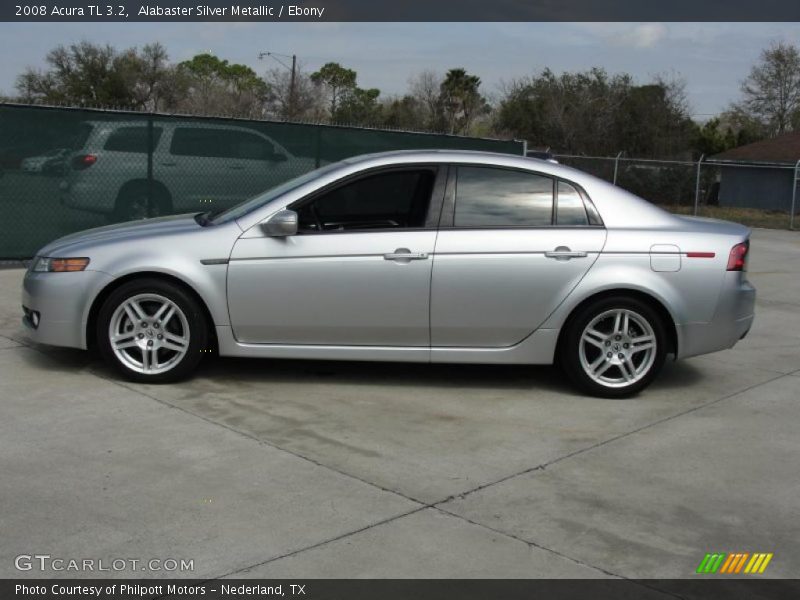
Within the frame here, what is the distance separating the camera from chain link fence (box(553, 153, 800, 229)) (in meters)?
26.8

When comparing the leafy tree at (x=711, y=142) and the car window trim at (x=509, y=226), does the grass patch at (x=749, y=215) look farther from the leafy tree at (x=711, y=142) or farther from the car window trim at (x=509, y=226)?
the car window trim at (x=509, y=226)

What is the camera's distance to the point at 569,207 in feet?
21.2

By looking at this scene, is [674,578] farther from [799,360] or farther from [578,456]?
[799,360]

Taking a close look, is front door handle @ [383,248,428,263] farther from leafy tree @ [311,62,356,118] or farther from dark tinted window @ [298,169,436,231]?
leafy tree @ [311,62,356,118]

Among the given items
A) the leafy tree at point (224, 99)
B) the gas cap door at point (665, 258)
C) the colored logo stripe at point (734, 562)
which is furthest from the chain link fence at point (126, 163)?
the leafy tree at point (224, 99)

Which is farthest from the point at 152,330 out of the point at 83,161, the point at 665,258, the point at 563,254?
the point at 83,161

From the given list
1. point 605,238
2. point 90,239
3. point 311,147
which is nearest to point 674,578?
point 605,238

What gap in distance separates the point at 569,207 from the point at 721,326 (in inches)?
52.5

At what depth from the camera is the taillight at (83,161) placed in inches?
426

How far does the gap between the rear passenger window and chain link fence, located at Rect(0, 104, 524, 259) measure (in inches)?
0.5

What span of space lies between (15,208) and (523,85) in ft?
133

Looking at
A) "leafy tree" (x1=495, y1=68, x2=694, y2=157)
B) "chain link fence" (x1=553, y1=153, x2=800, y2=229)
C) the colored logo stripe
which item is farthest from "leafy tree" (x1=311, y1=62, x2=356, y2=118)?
the colored logo stripe
